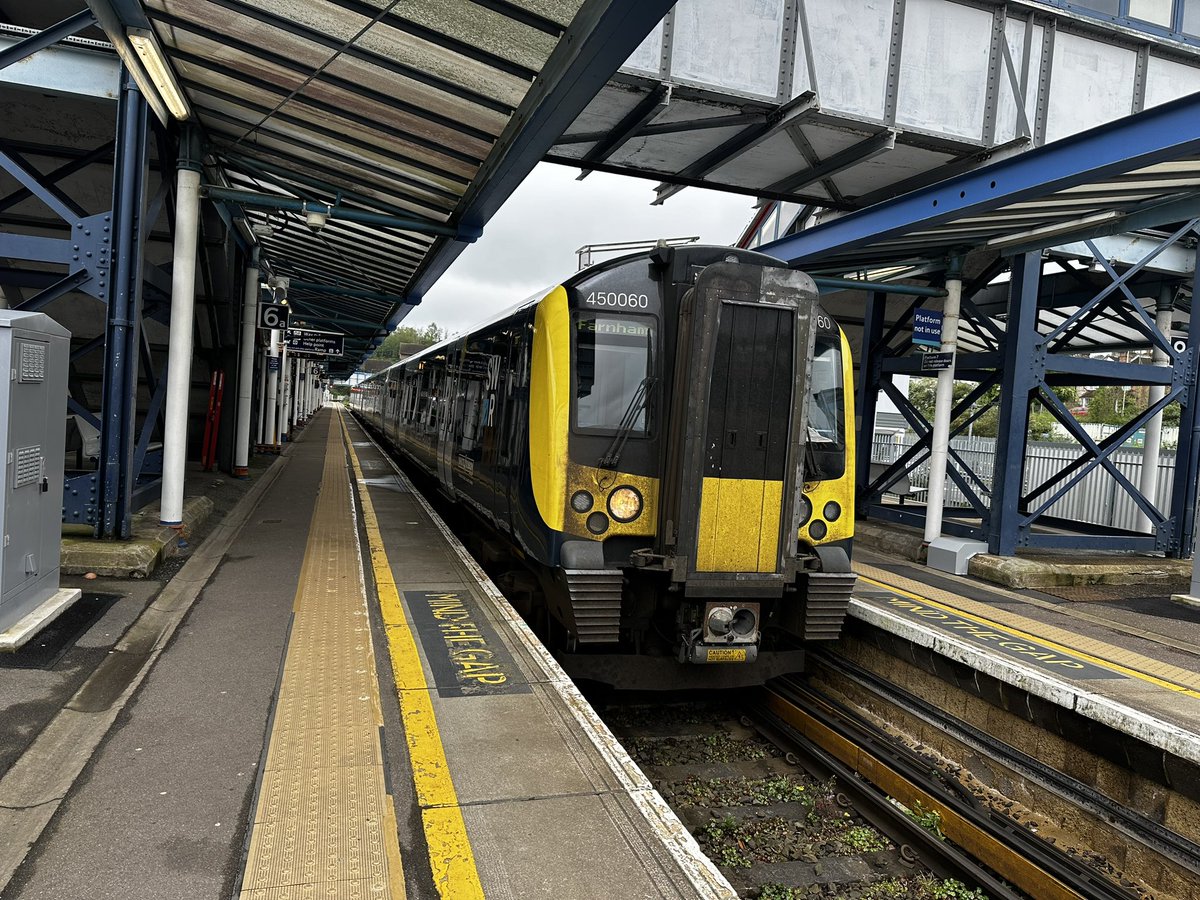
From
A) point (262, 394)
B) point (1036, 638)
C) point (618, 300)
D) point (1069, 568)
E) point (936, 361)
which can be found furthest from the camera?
point (262, 394)

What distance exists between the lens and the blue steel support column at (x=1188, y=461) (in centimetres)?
1073

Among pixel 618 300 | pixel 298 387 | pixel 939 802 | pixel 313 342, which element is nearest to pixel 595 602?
pixel 618 300

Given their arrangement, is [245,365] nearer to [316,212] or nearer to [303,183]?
A: [303,183]

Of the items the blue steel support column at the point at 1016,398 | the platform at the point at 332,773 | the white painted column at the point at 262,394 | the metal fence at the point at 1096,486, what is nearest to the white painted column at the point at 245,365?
the white painted column at the point at 262,394

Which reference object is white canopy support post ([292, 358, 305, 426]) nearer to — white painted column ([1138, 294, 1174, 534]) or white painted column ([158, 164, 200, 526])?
white painted column ([158, 164, 200, 526])

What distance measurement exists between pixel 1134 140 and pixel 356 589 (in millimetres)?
6450

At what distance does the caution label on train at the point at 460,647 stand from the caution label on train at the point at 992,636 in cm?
360

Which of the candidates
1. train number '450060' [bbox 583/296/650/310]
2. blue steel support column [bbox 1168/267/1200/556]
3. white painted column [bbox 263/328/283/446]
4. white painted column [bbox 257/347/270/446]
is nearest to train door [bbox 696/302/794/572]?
train number '450060' [bbox 583/296/650/310]

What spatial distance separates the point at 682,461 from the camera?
514 centimetres

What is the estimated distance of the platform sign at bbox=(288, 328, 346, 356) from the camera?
17484mm

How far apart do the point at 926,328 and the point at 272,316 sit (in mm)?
10187

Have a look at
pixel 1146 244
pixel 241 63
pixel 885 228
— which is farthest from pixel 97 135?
pixel 1146 244

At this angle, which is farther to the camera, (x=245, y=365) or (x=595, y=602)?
(x=245, y=365)

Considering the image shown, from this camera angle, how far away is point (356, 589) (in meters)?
6.55
